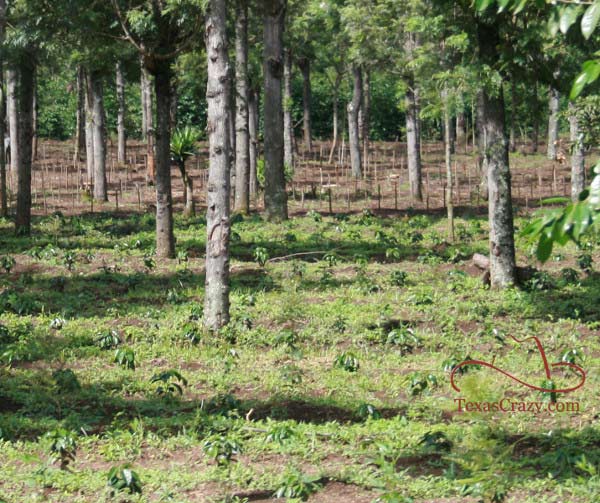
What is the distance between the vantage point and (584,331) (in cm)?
1199

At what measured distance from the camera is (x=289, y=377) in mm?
9852

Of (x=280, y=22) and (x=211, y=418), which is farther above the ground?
(x=280, y=22)

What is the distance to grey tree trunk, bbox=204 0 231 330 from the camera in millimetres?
11984

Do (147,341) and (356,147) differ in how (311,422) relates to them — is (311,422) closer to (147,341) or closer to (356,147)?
(147,341)

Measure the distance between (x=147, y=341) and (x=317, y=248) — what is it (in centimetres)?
705

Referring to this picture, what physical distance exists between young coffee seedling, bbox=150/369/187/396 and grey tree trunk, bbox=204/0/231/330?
2.25 metres

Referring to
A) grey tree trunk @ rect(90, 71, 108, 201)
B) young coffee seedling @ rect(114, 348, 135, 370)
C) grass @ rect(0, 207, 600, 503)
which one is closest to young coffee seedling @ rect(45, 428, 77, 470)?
grass @ rect(0, 207, 600, 503)

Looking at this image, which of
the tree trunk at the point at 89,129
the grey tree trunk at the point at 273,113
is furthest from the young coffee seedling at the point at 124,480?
the tree trunk at the point at 89,129

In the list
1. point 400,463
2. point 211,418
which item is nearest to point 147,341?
point 211,418

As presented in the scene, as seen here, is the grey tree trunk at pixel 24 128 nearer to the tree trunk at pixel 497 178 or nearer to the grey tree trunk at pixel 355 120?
the tree trunk at pixel 497 178

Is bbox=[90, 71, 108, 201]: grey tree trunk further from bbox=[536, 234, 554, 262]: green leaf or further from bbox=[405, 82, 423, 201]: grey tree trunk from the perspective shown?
bbox=[536, 234, 554, 262]: green leaf

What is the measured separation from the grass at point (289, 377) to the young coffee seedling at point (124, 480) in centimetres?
1

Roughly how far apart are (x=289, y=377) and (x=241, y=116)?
13564mm

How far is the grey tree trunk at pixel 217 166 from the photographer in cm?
1198
